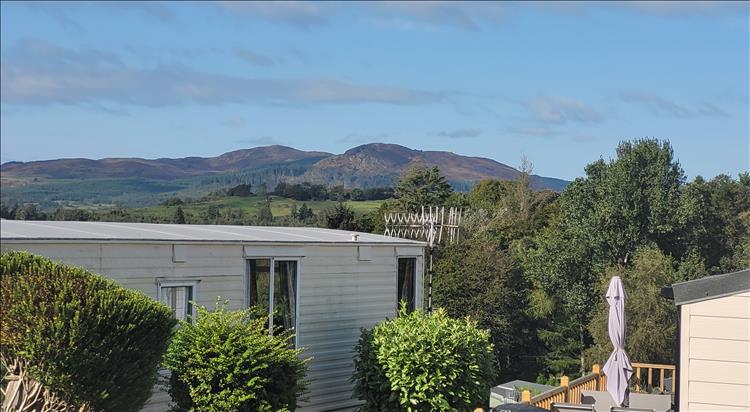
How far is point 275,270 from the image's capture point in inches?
464

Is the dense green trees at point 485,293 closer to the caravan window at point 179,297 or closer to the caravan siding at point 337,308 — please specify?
the caravan siding at point 337,308

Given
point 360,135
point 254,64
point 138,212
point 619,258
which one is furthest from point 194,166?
point 254,64

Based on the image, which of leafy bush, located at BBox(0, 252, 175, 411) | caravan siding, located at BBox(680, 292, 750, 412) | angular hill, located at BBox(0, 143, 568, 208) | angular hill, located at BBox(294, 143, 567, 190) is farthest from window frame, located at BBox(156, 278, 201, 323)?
angular hill, located at BBox(294, 143, 567, 190)

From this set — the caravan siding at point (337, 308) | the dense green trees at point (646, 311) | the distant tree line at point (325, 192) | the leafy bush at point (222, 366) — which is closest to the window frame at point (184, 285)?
the leafy bush at point (222, 366)

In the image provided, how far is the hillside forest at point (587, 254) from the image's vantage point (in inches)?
1259

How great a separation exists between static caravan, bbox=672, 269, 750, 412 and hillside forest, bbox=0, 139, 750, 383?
2144cm

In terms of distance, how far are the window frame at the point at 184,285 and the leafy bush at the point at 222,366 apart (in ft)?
1.36

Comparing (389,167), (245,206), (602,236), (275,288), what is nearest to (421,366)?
(275,288)

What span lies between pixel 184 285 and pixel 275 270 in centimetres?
162

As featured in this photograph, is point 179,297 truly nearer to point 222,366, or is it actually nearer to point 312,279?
point 222,366

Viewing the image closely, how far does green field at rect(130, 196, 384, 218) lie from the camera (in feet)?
131

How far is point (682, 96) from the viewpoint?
36344 millimetres

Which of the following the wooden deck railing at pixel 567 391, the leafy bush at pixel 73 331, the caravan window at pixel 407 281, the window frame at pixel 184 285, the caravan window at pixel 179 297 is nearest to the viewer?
the leafy bush at pixel 73 331

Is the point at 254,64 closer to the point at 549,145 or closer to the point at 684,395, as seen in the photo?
the point at 684,395
